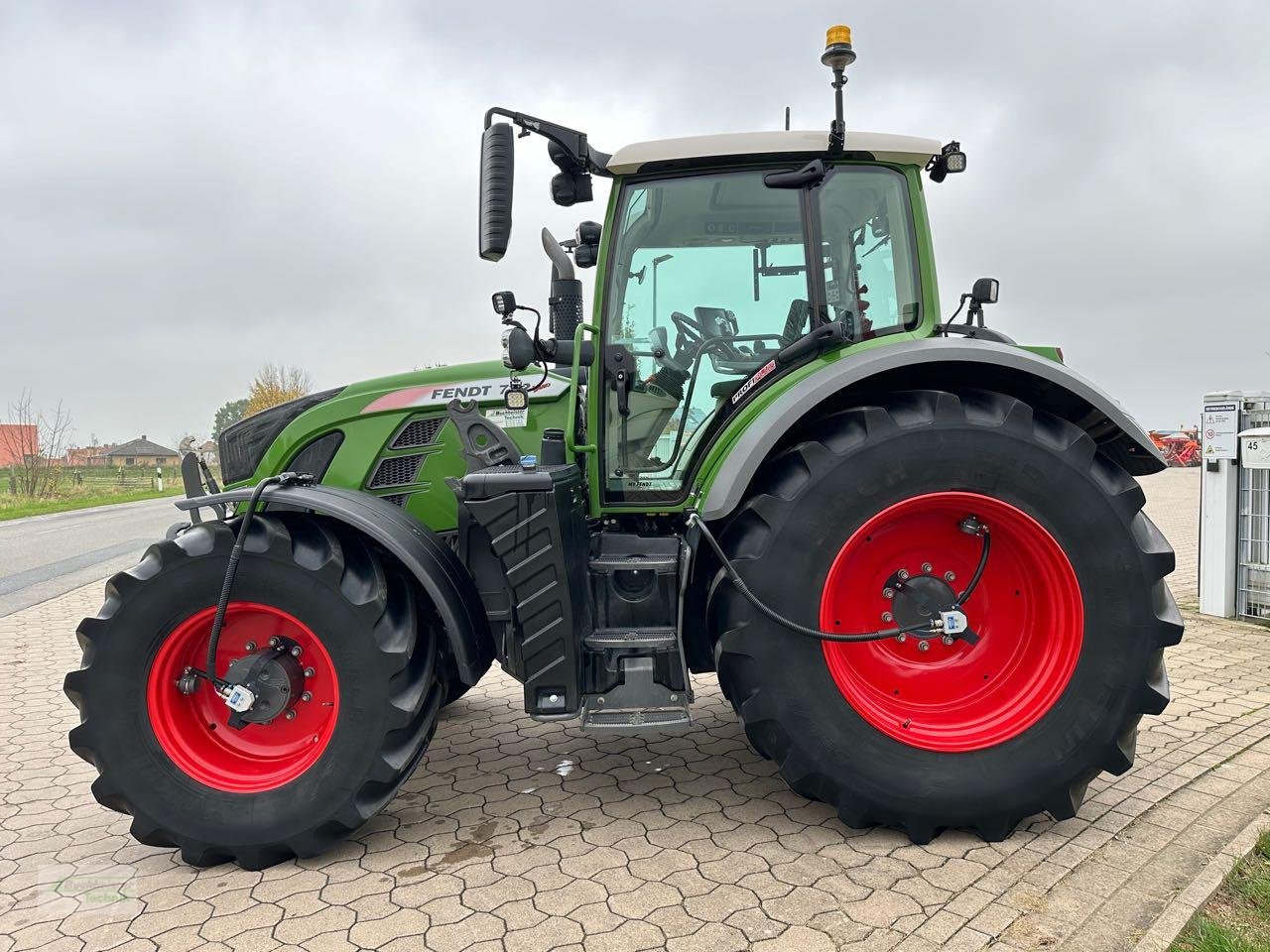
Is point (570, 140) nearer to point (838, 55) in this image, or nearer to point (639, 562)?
point (838, 55)

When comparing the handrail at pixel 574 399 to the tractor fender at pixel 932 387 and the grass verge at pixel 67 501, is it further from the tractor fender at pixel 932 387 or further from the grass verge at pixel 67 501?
the grass verge at pixel 67 501

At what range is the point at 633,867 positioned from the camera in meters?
2.88

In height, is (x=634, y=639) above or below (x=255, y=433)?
below

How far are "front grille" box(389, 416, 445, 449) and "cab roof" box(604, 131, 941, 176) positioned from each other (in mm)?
1312

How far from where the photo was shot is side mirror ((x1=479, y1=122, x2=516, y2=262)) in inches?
115

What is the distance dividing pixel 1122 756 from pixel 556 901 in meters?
1.96

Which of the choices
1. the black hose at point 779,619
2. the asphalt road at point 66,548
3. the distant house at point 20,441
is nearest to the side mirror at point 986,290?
the black hose at point 779,619

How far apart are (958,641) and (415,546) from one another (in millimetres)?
2024

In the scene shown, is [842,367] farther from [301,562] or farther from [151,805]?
[151,805]

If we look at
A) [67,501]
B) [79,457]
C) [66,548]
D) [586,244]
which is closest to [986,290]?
[586,244]

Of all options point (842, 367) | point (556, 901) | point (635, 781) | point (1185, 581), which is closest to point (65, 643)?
point (635, 781)

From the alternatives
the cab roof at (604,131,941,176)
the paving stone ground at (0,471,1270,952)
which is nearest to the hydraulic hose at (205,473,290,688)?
the paving stone ground at (0,471,1270,952)

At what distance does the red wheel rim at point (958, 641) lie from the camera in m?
3.04

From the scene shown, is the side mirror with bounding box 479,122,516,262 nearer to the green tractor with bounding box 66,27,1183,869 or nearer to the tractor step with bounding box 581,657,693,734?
the green tractor with bounding box 66,27,1183,869
